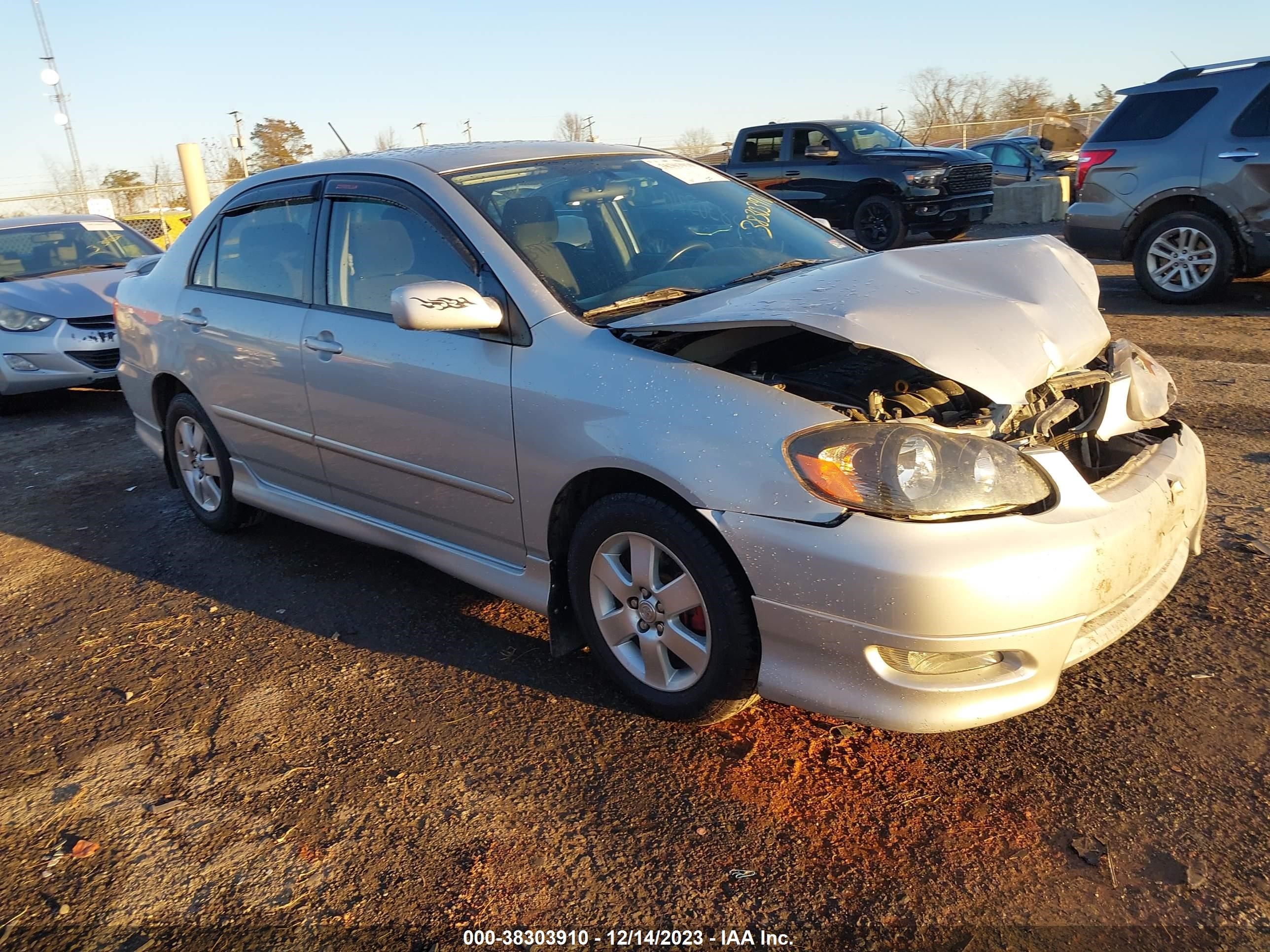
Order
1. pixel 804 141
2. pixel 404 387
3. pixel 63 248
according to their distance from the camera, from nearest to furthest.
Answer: pixel 404 387 → pixel 63 248 → pixel 804 141

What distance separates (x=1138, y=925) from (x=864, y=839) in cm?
61

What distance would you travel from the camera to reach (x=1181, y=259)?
8273mm

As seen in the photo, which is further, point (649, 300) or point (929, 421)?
point (649, 300)

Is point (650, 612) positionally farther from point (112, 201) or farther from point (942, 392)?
point (112, 201)

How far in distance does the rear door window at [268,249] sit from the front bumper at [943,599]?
235 cm

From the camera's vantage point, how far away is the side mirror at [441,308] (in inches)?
120

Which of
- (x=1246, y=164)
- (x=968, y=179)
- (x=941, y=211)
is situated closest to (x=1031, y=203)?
(x=968, y=179)

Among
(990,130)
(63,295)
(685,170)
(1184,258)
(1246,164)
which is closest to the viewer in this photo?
(685,170)

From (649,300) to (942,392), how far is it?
966 millimetres

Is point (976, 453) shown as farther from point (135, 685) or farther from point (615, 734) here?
point (135, 685)

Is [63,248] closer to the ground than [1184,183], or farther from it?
closer to the ground

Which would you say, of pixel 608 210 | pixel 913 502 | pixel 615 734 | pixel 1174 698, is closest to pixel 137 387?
pixel 608 210

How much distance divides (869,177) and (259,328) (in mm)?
10995

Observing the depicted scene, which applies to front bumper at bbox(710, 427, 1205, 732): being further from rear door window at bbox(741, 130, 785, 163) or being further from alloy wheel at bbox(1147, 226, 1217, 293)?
rear door window at bbox(741, 130, 785, 163)
